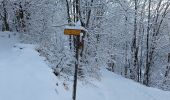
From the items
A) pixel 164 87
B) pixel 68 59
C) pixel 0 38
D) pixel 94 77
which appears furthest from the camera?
pixel 164 87

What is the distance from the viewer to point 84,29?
9633 millimetres

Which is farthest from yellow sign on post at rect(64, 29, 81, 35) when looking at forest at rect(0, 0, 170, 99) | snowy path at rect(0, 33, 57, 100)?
snowy path at rect(0, 33, 57, 100)

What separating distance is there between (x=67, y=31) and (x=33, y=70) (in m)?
1.99

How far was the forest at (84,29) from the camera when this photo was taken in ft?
46.2

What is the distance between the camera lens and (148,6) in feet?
83.6

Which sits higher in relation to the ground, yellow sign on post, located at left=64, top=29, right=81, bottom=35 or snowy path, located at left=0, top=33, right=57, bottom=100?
yellow sign on post, located at left=64, top=29, right=81, bottom=35

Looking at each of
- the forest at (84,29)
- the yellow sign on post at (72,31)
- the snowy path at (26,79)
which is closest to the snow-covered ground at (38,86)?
the snowy path at (26,79)

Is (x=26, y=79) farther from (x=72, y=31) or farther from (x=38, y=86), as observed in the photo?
(x=72, y=31)

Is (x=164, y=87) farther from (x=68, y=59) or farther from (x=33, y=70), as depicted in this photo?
(x=33, y=70)

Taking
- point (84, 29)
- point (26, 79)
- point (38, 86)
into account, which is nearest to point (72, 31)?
point (84, 29)

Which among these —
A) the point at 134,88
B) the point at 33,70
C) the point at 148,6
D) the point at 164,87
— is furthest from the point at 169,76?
the point at 33,70

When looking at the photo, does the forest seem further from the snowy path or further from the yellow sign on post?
the snowy path

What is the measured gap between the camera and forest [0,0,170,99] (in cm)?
1407

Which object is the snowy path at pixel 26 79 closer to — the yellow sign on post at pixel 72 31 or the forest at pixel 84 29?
the forest at pixel 84 29
